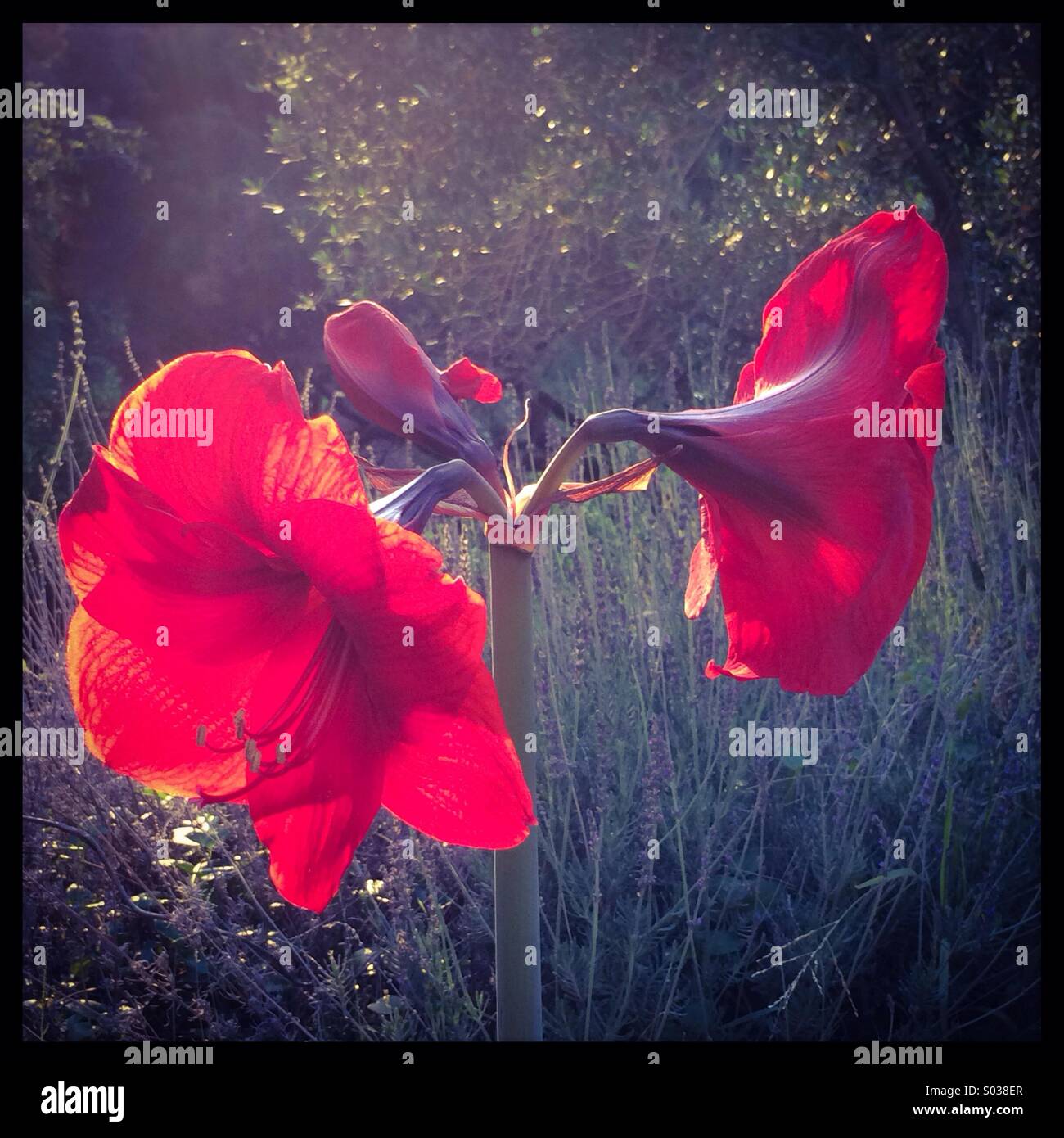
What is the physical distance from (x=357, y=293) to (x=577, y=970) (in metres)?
2.55

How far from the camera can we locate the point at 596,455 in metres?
2.86

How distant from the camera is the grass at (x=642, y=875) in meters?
1.65

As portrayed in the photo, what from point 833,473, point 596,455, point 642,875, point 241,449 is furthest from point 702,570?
point 596,455

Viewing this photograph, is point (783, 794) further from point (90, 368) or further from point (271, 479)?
point (90, 368)

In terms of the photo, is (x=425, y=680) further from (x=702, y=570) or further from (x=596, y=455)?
(x=596, y=455)

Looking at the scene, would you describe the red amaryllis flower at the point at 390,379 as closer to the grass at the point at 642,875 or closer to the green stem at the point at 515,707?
the green stem at the point at 515,707

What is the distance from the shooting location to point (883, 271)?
0.74 meters

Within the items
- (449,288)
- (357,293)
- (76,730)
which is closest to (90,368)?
(357,293)

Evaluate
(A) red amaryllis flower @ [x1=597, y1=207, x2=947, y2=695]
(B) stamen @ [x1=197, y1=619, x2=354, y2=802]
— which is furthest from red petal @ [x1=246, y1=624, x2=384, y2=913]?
(A) red amaryllis flower @ [x1=597, y1=207, x2=947, y2=695]

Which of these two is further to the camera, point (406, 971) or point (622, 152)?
point (622, 152)

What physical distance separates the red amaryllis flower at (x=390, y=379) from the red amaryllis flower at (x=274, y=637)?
0.53ft

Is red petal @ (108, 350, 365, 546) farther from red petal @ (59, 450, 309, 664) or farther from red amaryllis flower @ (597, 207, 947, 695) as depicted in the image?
red amaryllis flower @ (597, 207, 947, 695)

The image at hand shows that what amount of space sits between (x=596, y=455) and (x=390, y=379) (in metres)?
2.10

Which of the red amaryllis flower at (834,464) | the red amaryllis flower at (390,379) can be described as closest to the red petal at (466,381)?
the red amaryllis flower at (390,379)
